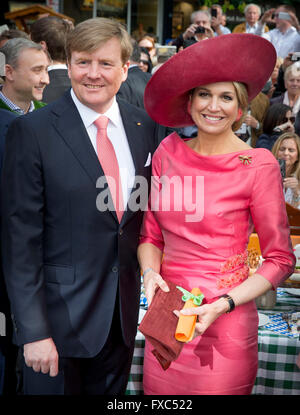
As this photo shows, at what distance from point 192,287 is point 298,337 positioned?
82 centimetres

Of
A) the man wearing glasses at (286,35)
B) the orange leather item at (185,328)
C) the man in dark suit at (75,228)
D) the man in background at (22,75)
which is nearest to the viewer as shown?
the orange leather item at (185,328)

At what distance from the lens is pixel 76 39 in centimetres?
194

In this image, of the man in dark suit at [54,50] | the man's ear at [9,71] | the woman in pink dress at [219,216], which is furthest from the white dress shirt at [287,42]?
the woman in pink dress at [219,216]

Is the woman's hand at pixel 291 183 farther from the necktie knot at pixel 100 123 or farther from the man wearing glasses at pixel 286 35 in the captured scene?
the man wearing glasses at pixel 286 35

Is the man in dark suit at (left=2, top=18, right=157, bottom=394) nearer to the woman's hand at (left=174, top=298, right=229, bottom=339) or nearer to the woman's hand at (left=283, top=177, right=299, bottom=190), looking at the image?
the woman's hand at (left=174, top=298, right=229, bottom=339)

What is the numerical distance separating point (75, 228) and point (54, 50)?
2.81 m

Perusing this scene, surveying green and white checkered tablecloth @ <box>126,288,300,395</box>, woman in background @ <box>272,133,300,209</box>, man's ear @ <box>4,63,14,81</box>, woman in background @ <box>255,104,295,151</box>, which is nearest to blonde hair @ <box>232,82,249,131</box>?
green and white checkered tablecloth @ <box>126,288,300,395</box>

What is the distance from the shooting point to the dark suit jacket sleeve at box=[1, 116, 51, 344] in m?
1.84

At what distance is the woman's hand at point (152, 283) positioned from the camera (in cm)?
193

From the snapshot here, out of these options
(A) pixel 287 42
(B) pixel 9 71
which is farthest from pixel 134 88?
(A) pixel 287 42

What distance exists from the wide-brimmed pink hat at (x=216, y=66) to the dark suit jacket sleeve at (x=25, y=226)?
54 cm

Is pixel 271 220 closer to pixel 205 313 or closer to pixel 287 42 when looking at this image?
pixel 205 313

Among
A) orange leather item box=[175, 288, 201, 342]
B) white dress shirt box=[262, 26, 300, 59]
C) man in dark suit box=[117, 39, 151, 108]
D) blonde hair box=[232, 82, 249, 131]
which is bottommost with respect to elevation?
orange leather item box=[175, 288, 201, 342]

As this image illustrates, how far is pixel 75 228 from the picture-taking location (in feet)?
6.30
